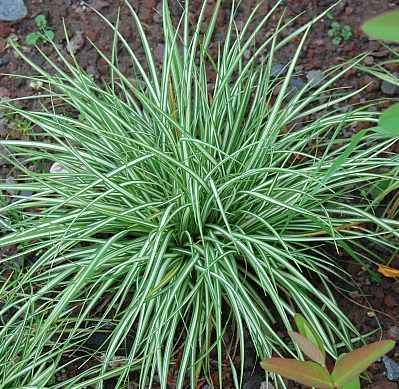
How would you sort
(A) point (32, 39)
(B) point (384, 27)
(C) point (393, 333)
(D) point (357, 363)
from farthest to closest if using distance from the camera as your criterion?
1. (A) point (32, 39)
2. (C) point (393, 333)
3. (D) point (357, 363)
4. (B) point (384, 27)

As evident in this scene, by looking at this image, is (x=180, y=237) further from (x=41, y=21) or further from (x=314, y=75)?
(x=41, y=21)

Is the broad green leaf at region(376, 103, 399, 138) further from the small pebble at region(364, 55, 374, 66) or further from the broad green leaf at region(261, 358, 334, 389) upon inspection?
the small pebble at region(364, 55, 374, 66)

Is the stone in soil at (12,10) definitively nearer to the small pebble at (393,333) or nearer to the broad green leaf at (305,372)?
the small pebble at (393,333)

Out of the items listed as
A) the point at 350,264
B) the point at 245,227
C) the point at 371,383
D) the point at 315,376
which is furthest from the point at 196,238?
the point at 315,376

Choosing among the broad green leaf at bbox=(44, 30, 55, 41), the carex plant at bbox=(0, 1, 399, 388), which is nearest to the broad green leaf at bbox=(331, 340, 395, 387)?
the carex plant at bbox=(0, 1, 399, 388)

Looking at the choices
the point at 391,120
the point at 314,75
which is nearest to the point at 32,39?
the point at 314,75

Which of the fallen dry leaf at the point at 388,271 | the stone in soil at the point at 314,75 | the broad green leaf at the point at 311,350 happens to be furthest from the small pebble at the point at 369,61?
the broad green leaf at the point at 311,350

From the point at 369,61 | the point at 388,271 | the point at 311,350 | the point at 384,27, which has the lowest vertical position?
the point at 388,271
